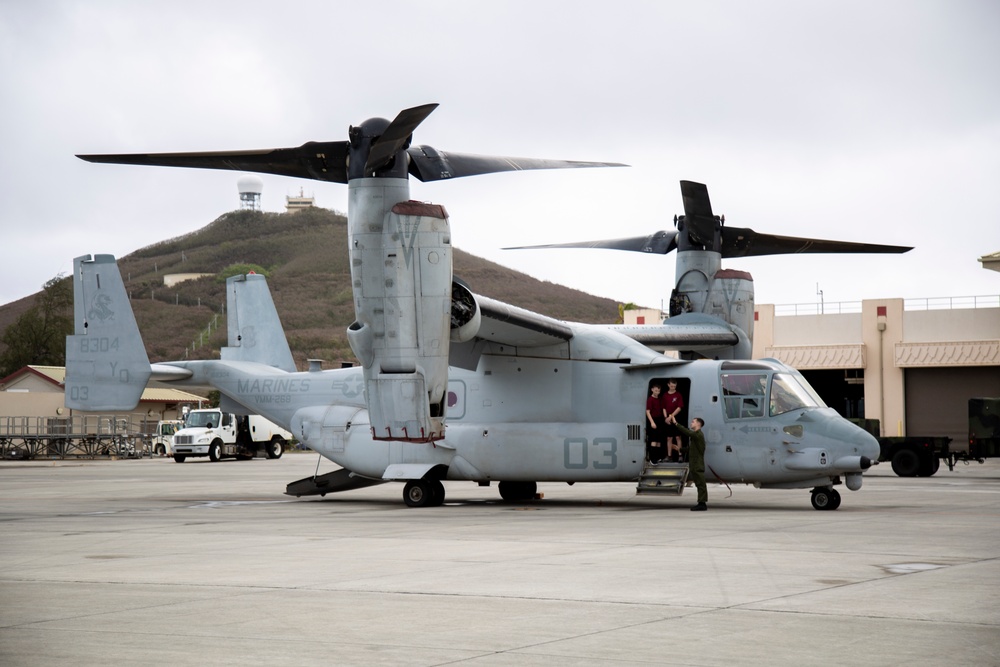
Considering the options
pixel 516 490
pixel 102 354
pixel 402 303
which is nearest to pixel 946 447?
pixel 516 490

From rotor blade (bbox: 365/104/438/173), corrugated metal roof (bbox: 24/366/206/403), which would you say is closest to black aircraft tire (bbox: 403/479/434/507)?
rotor blade (bbox: 365/104/438/173)

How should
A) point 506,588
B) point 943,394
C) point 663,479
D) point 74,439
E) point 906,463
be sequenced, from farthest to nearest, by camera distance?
point 74,439, point 943,394, point 906,463, point 663,479, point 506,588

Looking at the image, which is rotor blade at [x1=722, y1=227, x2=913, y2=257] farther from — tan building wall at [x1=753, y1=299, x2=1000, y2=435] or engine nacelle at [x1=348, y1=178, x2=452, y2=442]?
tan building wall at [x1=753, y1=299, x2=1000, y2=435]

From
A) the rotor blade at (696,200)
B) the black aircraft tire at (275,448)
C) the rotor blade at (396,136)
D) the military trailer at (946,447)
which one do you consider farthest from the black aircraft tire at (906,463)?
the black aircraft tire at (275,448)

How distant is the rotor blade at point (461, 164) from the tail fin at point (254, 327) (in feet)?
26.0

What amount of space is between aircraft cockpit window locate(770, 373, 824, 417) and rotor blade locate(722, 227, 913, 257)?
5.64 metres

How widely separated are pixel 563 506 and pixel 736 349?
576 cm

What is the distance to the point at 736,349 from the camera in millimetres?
21969

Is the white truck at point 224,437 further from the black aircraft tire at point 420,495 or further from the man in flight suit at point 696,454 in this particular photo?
the man in flight suit at point 696,454

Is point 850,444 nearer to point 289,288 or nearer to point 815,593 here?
point 815,593

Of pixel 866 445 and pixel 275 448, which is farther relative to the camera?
pixel 275 448

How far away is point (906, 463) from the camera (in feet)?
99.0

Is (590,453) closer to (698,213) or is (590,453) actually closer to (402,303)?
(402,303)

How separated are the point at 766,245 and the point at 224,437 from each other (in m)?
31.2
